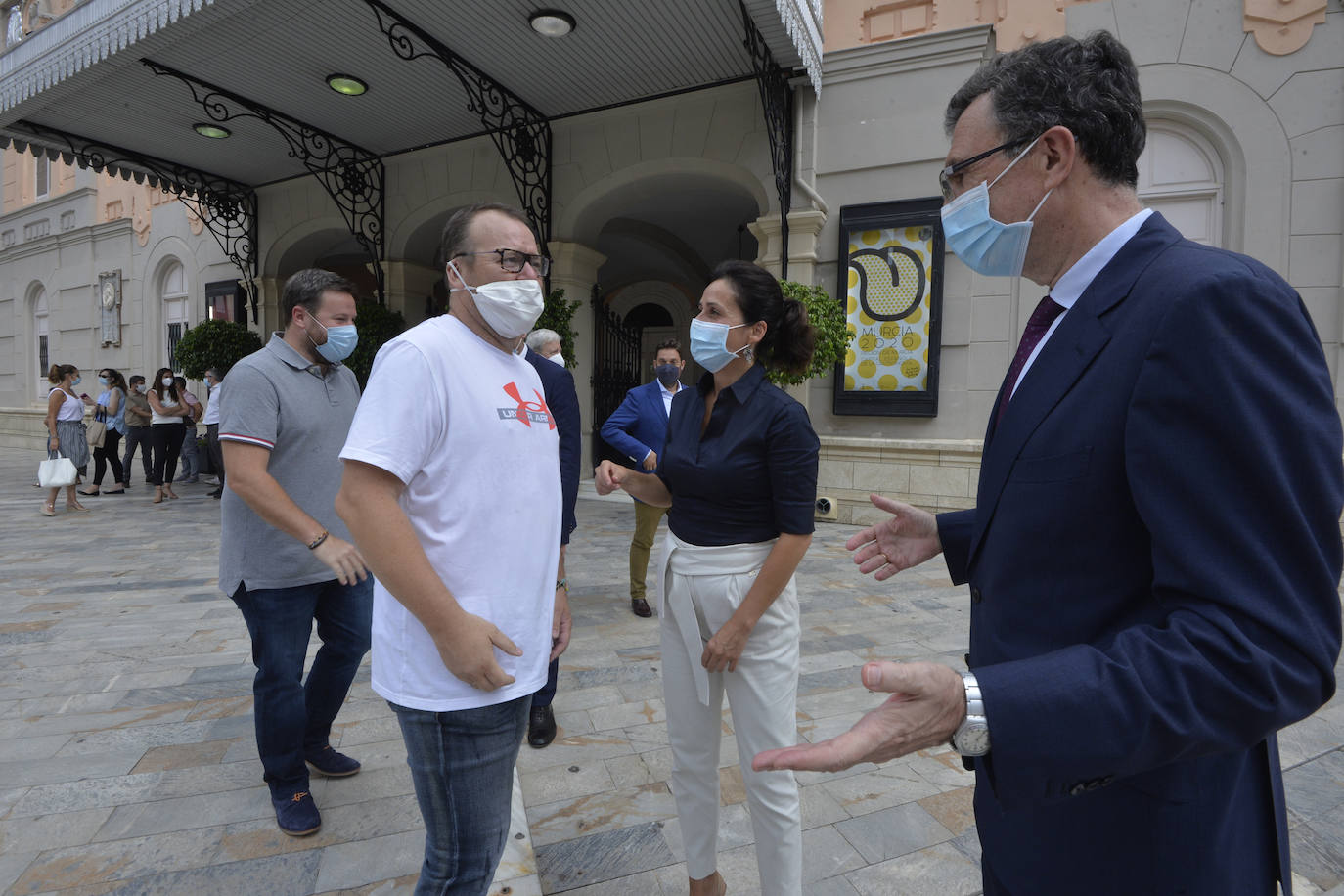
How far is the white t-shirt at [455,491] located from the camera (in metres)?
1.41

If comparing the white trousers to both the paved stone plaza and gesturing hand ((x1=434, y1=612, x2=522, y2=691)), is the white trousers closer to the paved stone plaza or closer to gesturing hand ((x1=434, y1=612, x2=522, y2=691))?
the paved stone plaza

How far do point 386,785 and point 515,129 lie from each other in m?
8.76

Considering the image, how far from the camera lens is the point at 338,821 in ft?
8.19

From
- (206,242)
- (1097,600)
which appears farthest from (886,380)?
(206,242)

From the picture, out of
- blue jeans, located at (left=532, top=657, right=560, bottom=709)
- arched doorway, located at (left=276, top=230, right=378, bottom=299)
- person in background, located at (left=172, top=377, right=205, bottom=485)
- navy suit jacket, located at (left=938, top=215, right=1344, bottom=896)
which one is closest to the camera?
navy suit jacket, located at (left=938, top=215, right=1344, bottom=896)

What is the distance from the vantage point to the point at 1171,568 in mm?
780

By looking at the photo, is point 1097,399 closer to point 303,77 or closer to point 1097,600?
point 1097,600

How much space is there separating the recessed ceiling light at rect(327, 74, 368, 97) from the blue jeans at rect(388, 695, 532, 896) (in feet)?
30.0

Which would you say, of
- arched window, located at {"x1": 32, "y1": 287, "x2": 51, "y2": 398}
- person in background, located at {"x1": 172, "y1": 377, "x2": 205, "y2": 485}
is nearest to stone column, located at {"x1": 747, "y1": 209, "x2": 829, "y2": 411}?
person in background, located at {"x1": 172, "y1": 377, "x2": 205, "y2": 485}

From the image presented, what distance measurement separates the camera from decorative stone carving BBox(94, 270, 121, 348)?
14805mm

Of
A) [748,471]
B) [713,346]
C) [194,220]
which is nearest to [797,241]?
[713,346]

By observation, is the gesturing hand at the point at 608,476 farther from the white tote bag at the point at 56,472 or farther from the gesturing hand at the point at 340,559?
the white tote bag at the point at 56,472

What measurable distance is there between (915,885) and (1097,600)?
1.75 metres

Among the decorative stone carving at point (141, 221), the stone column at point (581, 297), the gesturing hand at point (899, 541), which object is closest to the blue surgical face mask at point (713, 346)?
the gesturing hand at point (899, 541)
